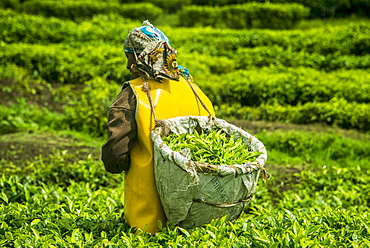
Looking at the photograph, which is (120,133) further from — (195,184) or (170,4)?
(170,4)

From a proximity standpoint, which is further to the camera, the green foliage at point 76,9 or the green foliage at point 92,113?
the green foliage at point 76,9

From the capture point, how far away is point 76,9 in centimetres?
1543

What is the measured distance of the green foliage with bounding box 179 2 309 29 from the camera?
15.1 metres

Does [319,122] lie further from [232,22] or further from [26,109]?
[232,22]

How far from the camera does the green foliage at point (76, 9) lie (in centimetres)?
1530

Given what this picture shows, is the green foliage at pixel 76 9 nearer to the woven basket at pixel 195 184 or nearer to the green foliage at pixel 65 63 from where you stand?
the green foliage at pixel 65 63

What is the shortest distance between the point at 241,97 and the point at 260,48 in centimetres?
334

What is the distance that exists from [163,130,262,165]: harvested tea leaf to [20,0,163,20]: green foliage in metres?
13.1

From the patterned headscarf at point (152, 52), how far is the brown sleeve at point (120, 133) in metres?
0.22

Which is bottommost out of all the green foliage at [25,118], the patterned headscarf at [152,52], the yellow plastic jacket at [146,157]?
the green foliage at [25,118]

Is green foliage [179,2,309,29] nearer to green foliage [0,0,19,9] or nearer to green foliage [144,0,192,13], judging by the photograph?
green foliage [144,0,192,13]

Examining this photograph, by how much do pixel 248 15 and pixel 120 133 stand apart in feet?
42.2

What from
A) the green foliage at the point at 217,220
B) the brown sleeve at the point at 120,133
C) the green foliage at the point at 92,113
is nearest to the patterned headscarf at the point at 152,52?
the brown sleeve at the point at 120,133

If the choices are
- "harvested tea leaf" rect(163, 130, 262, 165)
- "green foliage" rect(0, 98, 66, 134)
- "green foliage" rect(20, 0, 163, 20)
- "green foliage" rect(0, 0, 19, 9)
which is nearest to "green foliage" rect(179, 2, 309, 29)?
"green foliage" rect(20, 0, 163, 20)
